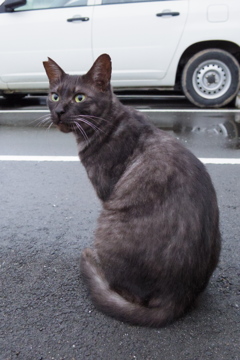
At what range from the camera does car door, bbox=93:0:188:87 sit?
5.15 m

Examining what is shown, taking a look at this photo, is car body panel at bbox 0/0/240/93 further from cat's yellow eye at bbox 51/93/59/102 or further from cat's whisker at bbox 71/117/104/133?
cat's whisker at bbox 71/117/104/133

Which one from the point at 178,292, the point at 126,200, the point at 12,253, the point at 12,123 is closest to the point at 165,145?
the point at 126,200

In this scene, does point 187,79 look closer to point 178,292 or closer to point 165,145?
point 165,145

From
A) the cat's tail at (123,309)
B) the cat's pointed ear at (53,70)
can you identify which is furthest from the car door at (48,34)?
the cat's tail at (123,309)

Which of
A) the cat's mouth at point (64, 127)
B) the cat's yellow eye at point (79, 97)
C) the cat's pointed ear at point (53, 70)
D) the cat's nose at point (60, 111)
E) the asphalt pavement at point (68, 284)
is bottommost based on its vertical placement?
the asphalt pavement at point (68, 284)

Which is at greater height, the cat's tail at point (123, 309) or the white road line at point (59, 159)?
the cat's tail at point (123, 309)

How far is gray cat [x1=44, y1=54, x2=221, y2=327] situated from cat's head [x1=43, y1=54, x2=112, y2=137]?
0.08 feet

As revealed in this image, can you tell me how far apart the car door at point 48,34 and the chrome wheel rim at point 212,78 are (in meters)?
1.66

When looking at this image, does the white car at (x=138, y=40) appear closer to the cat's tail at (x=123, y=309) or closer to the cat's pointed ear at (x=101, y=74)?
the cat's pointed ear at (x=101, y=74)

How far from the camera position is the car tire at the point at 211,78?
17.6ft

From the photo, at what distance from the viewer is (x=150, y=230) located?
155 cm

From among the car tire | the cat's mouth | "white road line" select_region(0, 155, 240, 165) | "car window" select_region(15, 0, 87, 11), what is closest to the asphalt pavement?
"white road line" select_region(0, 155, 240, 165)

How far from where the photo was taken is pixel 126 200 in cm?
169

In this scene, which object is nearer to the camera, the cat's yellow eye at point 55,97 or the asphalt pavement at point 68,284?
the asphalt pavement at point 68,284
